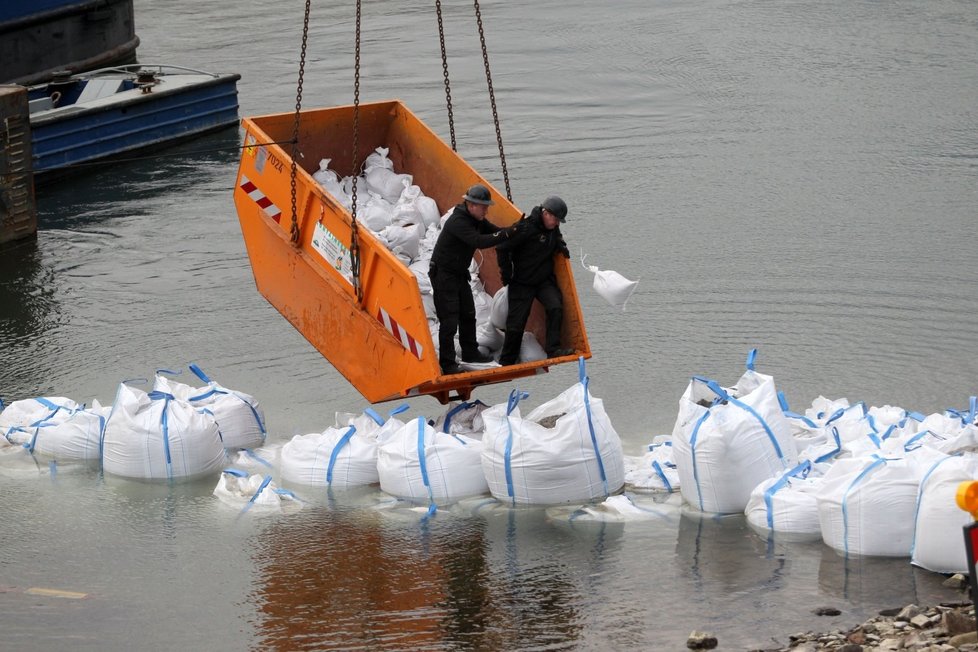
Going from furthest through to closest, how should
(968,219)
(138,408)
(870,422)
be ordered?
(968,219) < (138,408) < (870,422)

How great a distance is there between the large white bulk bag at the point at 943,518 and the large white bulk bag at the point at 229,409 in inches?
178

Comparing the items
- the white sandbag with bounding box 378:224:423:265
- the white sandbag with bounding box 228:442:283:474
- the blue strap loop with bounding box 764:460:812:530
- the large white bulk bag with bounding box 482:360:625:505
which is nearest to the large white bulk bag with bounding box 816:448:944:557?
the blue strap loop with bounding box 764:460:812:530

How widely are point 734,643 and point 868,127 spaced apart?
37.8 feet

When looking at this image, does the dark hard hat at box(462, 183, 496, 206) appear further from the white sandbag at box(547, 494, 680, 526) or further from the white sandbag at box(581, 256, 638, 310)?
the white sandbag at box(547, 494, 680, 526)

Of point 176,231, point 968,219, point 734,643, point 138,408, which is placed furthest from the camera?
point 176,231

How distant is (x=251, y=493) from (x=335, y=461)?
22.0 inches

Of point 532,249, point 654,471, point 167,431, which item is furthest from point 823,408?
point 167,431

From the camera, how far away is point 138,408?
8.48m

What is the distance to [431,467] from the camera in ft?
25.8

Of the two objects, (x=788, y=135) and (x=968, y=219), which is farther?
(x=788, y=135)

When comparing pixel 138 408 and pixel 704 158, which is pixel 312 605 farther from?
pixel 704 158

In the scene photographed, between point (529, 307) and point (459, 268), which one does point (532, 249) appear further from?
point (459, 268)

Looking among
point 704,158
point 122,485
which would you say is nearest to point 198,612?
point 122,485

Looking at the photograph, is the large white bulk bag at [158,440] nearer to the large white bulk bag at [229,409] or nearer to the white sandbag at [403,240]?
the large white bulk bag at [229,409]
